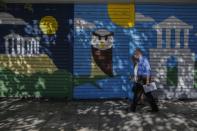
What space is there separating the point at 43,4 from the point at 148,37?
11.6ft

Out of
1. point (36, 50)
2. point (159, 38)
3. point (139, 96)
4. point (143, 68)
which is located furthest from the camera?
point (36, 50)

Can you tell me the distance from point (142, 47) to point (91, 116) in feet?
11.4

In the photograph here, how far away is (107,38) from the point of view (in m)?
14.6

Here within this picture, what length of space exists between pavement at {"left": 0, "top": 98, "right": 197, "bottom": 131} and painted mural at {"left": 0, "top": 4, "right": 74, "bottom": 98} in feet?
1.84

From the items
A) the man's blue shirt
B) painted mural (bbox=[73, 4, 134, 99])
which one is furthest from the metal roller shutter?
the man's blue shirt

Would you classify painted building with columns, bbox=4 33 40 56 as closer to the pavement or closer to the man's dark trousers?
the pavement

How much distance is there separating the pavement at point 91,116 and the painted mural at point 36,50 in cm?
56

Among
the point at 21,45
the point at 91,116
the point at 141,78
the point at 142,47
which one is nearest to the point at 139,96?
the point at 141,78

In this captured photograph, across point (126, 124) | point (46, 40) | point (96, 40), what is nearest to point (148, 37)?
point (96, 40)

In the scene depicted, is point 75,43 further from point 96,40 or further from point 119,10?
point 119,10

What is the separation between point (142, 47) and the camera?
14.6 m

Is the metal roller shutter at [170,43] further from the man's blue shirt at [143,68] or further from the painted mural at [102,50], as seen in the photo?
the man's blue shirt at [143,68]

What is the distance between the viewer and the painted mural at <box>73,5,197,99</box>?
14.5m

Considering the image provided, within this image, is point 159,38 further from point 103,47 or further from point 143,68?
point 143,68
